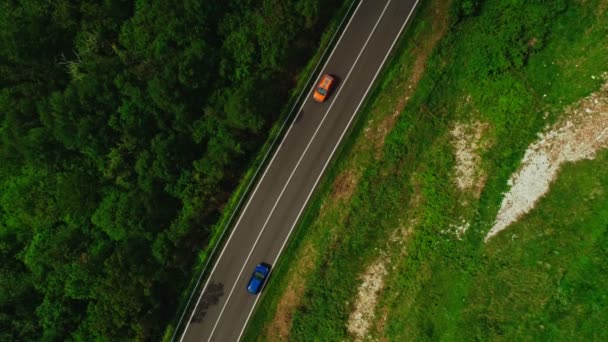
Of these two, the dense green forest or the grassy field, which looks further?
the dense green forest

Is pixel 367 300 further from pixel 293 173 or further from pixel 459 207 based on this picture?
pixel 293 173

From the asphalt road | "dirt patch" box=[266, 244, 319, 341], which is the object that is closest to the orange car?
the asphalt road

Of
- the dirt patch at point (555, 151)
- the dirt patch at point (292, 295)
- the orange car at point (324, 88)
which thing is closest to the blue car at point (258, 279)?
the dirt patch at point (292, 295)

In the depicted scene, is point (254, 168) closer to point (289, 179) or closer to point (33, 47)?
point (289, 179)

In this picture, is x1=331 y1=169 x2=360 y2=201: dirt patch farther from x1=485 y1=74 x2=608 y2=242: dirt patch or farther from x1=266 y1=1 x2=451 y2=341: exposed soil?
x1=485 y1=74 x2=608 y2=242: dirt patch

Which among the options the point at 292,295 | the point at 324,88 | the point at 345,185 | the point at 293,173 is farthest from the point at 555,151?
the point at 292,295

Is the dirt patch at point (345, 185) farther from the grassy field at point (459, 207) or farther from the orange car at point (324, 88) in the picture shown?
the orange car at point (324, 88)

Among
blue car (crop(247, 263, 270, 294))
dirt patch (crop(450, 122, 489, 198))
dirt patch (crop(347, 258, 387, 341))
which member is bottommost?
blue car (crop(247, 263, 270, 294))
